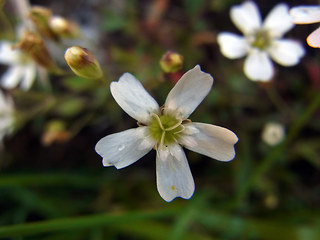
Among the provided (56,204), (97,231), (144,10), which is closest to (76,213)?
(56,204)

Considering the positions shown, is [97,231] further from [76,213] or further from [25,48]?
[25,48]

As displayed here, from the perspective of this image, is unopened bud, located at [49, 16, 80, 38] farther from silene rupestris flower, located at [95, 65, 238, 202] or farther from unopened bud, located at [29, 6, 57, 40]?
silene rupestris flower, located at [95, 65, 238, 202]

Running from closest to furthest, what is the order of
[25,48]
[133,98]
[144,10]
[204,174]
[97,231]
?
[133,98], [25,48], [97,231], [204,174], [144,10]

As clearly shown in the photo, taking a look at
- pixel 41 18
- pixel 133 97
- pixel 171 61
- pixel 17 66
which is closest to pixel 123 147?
pixel 133 97

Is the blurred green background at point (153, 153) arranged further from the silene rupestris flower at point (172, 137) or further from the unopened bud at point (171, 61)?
the silene rupestris flower at point (172, 137)

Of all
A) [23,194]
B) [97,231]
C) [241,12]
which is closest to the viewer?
[241,12]

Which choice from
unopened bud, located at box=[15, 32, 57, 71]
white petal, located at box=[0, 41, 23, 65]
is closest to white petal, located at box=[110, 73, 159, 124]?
unopened bud, located at box=[15, 32, 57, 71]

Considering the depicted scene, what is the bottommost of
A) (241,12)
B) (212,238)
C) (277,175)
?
(212,238)
